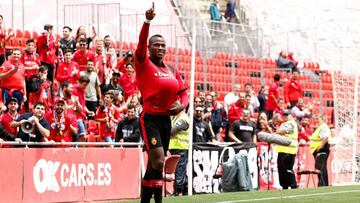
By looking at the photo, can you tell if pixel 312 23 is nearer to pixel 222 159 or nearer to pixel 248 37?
pixel 248 37

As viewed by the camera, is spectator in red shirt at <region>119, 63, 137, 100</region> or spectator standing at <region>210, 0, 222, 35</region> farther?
spectator standing at <region>210, 0, 222, 35</region>

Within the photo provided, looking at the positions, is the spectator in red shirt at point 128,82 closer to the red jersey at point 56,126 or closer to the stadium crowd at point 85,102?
the stadium crowd at point 85,102

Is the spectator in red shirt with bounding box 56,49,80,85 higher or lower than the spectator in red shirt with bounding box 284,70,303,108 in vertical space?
higher

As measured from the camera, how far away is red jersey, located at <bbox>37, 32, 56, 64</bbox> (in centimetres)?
2303

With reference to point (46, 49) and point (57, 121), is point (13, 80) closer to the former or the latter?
point (57, 121)

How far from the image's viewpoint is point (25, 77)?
2147 centimetres

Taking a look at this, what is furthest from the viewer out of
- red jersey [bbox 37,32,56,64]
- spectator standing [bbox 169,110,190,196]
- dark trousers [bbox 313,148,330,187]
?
dark trousers [bbox 313,148,330,187]

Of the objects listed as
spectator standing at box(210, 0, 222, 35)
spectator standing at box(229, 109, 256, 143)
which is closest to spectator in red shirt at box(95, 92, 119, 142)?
spectator standing at box(229, 109, 256, 143)

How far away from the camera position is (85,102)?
75.4 ft

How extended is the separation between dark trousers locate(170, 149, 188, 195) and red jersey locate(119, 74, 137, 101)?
3.36 m

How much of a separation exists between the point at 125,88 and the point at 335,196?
7.83 m

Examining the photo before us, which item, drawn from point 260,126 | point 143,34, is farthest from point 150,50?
point 260,126

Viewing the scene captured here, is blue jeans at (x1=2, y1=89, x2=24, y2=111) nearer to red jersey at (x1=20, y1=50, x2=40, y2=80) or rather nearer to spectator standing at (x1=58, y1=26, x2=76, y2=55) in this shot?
red jersey at (x1=20, y1=50, x2=40, y2=80)

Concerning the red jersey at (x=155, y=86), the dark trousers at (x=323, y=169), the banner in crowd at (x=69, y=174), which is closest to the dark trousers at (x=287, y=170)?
the dark trousers at (x=323, y=169)
